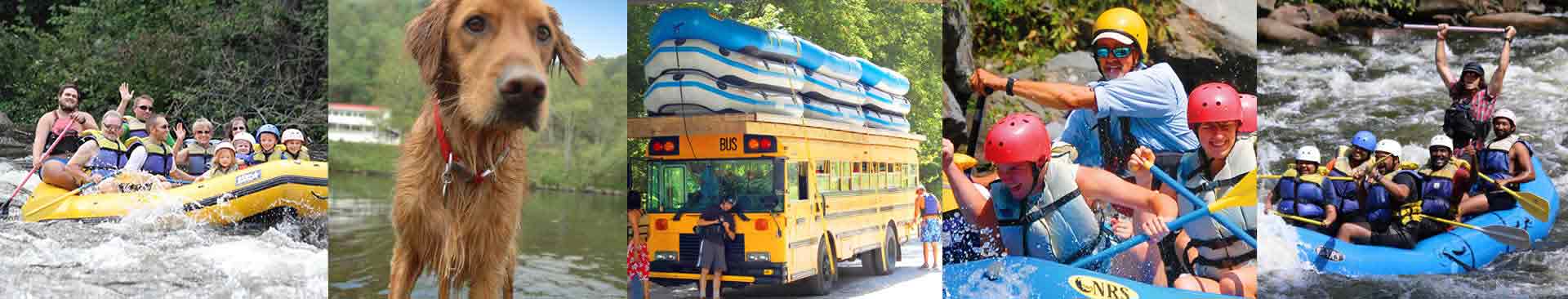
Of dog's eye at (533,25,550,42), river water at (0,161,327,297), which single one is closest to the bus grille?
river water at (0,161,327,297)

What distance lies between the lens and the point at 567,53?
4.45 meters

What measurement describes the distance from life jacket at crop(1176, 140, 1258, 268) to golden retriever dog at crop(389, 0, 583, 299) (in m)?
3.30

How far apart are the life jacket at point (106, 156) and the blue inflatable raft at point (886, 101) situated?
4.03 meters

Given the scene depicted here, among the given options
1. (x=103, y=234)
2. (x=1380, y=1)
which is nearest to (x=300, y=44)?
(x=103, y=234)

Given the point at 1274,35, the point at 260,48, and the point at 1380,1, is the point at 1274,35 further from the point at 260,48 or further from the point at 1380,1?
the point at 260,48

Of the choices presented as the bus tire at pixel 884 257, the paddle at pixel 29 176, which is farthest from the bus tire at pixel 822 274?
the paddle at pixel 29 176

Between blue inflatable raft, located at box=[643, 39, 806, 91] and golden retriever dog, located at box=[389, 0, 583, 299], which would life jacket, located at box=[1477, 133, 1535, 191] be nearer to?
blue inflatable raft, located at box=[643, 39, 806, 91]

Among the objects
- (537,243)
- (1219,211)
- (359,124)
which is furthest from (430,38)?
(1219,211)

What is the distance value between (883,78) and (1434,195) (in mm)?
3334

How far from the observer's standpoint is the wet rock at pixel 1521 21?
23.2ft

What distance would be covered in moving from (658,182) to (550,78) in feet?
6.88

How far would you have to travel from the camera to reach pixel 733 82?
6305 mm

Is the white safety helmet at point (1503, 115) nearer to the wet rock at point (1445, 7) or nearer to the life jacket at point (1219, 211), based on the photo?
the wet rock at point (1445, 7)

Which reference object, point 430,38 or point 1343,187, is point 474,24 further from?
point 1343,187
